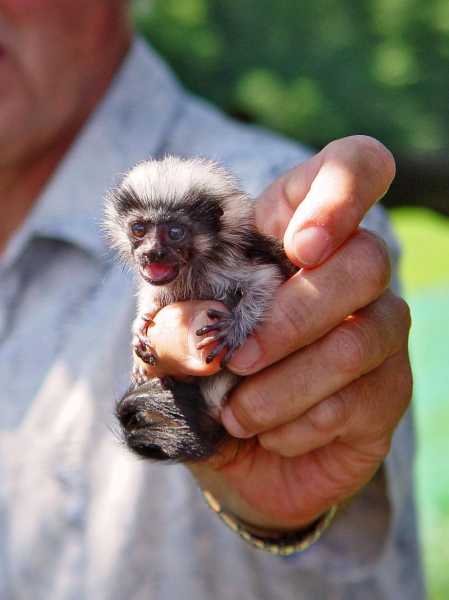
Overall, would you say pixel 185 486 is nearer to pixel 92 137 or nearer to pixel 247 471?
pixel 247 471

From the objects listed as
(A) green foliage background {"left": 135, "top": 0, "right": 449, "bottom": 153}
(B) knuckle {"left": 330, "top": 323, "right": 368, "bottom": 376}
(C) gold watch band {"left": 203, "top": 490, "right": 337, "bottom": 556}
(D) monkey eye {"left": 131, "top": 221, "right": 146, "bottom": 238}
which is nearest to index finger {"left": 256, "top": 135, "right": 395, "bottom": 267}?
(B) knuckle {"left": 330, "top": 323, "right": 368, "bottom": 376}

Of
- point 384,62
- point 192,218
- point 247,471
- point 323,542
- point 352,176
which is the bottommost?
point 384,62

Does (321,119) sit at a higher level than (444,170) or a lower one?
lower

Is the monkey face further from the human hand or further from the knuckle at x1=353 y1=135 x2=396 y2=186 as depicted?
the knuckle at x1=353 y1=135 x2=396 y2=186

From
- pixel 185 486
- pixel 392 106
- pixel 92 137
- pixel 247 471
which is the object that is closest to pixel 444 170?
pixel 392 106

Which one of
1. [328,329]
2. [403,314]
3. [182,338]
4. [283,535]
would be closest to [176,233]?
[182,338]

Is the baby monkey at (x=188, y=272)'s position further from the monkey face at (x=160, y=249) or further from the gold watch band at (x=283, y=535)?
the gold watch band at (x=283, y=535)
